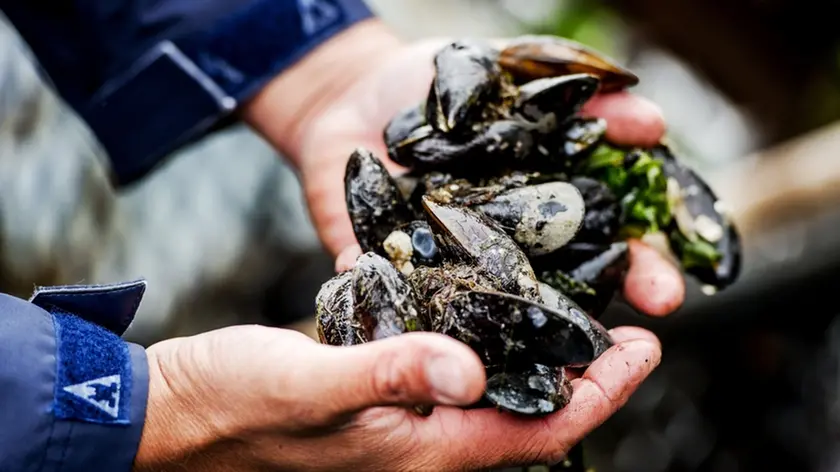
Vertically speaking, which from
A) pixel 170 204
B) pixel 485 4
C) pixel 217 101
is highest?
pixel 217 101

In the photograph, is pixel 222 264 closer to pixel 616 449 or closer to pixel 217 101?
pixel 217 101

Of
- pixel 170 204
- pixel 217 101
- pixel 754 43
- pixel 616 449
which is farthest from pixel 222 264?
pixel 754 43

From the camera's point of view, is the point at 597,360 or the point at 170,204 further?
the point at 170,204

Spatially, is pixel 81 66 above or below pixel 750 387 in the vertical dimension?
above

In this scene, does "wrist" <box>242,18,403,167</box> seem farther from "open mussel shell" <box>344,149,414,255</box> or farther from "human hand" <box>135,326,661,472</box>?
"human hand" <box>135,326,661,472</box>

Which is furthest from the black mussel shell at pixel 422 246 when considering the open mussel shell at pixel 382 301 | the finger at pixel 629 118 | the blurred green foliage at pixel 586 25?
the blurred green foliage at pixel 586 25

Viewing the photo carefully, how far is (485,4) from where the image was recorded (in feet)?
11.0

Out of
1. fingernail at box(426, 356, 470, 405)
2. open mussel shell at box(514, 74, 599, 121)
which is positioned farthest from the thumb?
open mussel shell at box(514, 74, 599, 121)

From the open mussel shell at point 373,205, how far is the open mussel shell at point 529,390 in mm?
373

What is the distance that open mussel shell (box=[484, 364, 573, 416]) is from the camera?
3.46 ft

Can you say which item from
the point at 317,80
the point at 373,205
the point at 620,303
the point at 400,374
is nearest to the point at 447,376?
the point at 400,374

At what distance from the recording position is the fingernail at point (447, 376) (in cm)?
86

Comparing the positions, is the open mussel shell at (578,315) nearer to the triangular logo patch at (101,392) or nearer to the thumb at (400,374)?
the thumb at (400,374)

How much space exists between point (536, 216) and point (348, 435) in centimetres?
52
